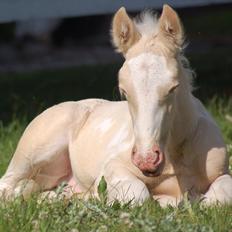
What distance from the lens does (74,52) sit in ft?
68.2

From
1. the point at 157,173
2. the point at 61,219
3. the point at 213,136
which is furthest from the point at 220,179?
the point at 61,219

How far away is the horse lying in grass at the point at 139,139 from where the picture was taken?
242 inches

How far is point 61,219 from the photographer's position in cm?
582

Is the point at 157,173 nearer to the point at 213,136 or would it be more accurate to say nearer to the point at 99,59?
the point at 213,136

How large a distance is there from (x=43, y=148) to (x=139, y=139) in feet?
5.70

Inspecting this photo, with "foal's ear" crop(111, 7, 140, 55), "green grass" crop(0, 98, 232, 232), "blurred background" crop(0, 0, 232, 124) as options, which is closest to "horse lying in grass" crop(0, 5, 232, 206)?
"foal's ear" crop(111, 7, 140, 55)

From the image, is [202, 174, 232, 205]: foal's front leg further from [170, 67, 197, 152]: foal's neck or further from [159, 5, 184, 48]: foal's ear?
[159, 5, 184, 48]: foal's ear

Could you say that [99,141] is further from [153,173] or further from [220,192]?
[153,173]

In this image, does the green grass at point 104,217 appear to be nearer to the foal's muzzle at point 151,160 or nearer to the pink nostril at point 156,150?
the foal's muzzle at point 151,160

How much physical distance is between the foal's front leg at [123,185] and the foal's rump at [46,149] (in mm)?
873

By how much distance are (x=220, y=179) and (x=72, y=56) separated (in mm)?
13561

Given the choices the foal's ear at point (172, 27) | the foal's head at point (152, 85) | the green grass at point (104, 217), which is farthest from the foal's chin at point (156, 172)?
the foal's ear at point (172, 27)

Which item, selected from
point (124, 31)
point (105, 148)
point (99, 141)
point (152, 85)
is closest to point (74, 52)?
point (99, 141)

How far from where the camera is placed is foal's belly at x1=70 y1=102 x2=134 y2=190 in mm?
7102
